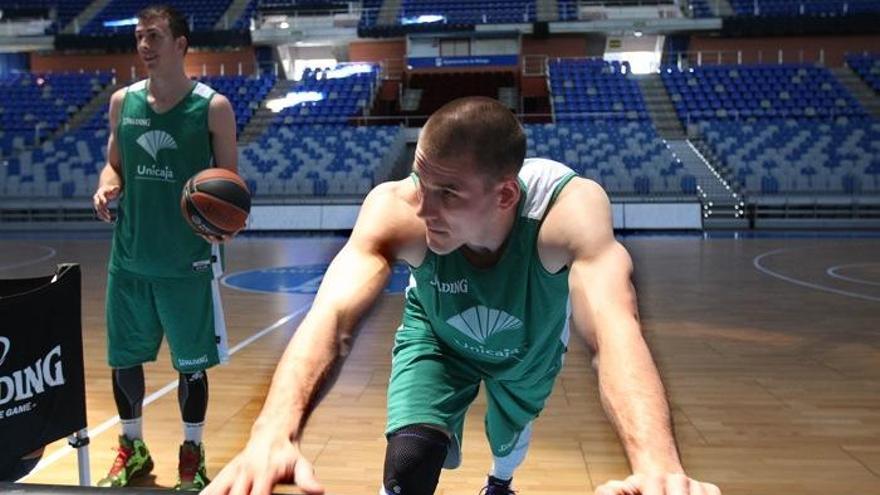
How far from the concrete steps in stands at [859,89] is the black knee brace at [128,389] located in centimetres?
1942

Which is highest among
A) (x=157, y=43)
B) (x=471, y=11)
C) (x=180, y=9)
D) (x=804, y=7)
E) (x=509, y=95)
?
(x=180, y=9)

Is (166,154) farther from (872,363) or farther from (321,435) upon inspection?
(872,363)

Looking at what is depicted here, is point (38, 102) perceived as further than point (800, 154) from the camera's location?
Yes

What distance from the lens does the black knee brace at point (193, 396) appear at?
3.30 m

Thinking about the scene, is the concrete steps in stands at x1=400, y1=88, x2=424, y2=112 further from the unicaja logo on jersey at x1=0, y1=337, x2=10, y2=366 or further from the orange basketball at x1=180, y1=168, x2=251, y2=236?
the unicaja logo on jersey at x1=0, y1=337, x2=10, y2=366

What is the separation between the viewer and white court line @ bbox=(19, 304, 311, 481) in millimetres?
3521

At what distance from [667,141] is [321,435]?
51.6 ft

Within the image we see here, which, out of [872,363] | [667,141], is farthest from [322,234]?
[872,363]

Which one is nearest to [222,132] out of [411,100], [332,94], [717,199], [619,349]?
[619,349]

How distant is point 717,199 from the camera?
15.4m

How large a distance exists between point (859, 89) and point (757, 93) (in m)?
3.07

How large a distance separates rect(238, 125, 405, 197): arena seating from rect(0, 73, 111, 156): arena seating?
602 cm

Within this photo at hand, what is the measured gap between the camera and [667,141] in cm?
1836

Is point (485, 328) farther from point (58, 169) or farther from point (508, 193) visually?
point (58, 169)
